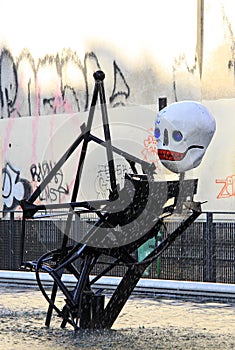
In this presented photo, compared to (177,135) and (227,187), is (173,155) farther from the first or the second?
(227,187)

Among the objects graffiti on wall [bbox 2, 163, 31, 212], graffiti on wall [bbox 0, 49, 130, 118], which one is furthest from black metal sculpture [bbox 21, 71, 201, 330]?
graffiti on wall [bbox 2, 163, 31, 212]

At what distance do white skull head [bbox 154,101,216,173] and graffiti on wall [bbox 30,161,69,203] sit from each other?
50.7 feet

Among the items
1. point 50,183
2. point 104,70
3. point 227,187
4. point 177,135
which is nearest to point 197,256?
point 177,135

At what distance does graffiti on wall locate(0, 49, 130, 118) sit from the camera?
24.9 metres

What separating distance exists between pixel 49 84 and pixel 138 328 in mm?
16281

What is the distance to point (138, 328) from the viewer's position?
33.9ft

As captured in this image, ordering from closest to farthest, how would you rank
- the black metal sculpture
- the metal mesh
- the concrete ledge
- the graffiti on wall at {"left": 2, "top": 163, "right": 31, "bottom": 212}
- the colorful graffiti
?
the black metal sculpture → the concrete ledge → the metal mesh → the colorful graffiti → the graffiti on wall at {"left": 2, "top": 163, "right": 31, "bottom": 212}

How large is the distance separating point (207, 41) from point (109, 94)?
3.39 meters

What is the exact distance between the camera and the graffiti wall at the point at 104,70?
21.8m

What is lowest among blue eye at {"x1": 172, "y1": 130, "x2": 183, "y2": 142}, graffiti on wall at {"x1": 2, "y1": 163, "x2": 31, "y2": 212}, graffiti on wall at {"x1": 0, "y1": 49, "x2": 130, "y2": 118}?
graffiti on wall at {"x1": 2, "y1": 163, "x2": 31, "y2": 212}

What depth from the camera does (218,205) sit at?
21531 mm

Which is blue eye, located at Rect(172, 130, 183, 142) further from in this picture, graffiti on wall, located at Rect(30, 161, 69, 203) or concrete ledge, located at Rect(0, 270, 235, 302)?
graffiti on wall, located at Rect(30, 161, 69, 203)

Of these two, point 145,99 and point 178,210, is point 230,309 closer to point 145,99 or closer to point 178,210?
point 178,210

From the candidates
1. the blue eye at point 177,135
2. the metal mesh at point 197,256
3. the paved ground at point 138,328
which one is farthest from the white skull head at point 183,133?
the metal mesh at point 197,256
